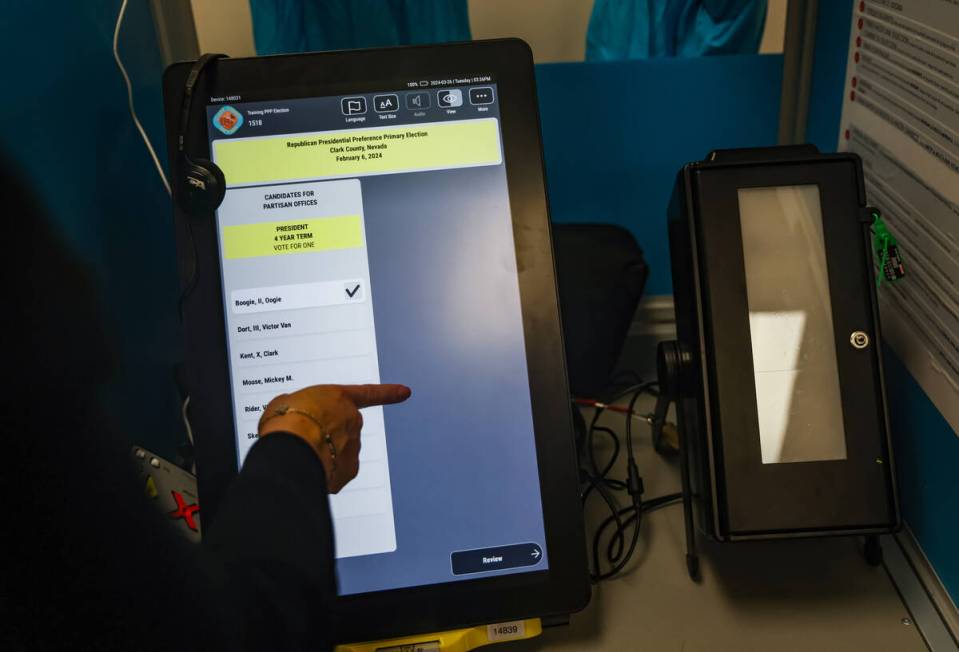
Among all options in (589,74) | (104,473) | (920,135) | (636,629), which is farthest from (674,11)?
(104,473)

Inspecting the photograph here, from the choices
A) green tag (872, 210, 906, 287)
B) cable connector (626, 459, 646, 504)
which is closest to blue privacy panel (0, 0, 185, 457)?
cable connector (626, 459, 646, 504)

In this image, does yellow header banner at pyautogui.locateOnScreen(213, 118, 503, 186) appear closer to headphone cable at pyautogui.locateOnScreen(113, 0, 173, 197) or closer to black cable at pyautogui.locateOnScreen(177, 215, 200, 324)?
black cable at pyautogui.locateOnScreen(177, 215, 200, 324)

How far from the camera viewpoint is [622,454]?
790 millimetres

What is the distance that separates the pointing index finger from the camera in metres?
0.57

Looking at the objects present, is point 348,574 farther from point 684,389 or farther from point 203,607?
point 684,389

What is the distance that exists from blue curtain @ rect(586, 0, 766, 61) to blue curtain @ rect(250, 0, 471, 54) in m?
0.16

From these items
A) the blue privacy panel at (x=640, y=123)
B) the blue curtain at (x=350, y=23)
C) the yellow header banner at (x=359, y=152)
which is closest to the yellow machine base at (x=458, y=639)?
the yellow header banner at (x=359, y=152)

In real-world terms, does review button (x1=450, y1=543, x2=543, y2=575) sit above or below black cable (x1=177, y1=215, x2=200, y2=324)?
below

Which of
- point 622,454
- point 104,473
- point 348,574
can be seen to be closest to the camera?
point 104,473

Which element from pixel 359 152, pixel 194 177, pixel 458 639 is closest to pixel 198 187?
pixel 194 177

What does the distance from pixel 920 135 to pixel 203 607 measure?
0.63 metres

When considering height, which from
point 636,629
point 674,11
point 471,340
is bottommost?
point 636,629

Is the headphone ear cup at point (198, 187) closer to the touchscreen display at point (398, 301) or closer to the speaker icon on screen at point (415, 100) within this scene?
the touchscreen display at point (398, 301)

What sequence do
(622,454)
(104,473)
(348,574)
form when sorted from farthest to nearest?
1. (622,454)
2. (348,574)
3. (104,473)
